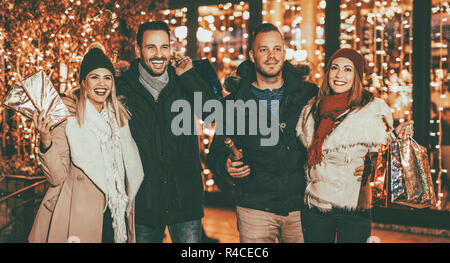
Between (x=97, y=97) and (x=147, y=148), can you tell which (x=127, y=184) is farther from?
(x=97, y=97)

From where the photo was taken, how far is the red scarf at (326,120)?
8.38 ft

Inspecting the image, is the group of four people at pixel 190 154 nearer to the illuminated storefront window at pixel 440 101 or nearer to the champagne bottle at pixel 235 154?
the champagne bottle at pixel 235 154

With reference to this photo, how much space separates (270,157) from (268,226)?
49cm

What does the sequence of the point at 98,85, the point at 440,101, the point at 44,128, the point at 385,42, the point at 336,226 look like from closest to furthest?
1. the point at 44,128
2. the point at 336,226
3. the point at 98,85
4. the point at 440,101
5. the point at 385,42

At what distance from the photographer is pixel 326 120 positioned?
2.58 metres

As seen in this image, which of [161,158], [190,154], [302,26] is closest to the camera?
Result: [161,158]

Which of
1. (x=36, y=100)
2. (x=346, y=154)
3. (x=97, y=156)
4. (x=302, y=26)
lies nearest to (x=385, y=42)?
(x=302, y=26)

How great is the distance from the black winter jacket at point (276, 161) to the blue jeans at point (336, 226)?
0.54ft

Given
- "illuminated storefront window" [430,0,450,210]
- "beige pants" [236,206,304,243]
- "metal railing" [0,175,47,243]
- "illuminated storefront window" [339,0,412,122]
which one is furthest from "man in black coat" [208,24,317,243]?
"illuminated storefront window" [430,0,450,210]

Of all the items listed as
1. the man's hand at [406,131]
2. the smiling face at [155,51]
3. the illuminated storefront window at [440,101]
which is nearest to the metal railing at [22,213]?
the smiling face at [155,51]

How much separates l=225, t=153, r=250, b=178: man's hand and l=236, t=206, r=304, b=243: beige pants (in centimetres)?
27

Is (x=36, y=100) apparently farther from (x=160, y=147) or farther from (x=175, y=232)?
(x=175, y=232)

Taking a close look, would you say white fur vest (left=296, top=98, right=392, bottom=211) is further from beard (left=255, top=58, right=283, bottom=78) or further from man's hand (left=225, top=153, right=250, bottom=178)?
beard (left=255, top=58, right=283, bottom=78)

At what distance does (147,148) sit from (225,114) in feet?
2.03
